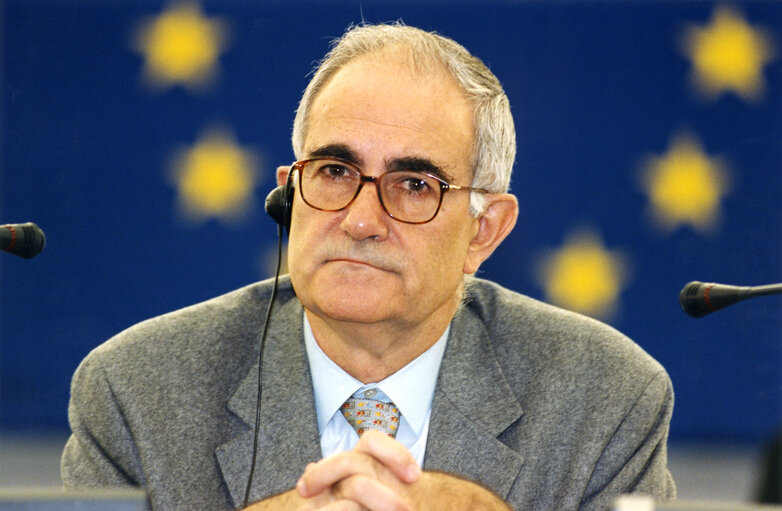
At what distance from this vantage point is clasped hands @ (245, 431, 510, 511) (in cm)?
151

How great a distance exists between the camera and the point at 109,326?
10.9 feet

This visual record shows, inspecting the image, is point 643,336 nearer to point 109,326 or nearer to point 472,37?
point 472,37

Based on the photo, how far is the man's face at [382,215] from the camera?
2031 millimetres

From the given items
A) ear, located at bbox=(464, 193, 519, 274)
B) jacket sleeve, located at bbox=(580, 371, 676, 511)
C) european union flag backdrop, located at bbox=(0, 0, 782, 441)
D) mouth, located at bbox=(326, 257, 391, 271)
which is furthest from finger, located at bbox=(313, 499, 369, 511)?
european union flag backdrop, located at bbox=(0, 0, 782, 441)

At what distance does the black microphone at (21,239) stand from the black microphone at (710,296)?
1.09 metres

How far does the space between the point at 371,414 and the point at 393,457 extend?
0.65m

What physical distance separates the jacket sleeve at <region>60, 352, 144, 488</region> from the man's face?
455 mm

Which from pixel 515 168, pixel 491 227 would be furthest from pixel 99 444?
pixel 515 168

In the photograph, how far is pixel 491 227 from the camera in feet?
7.85

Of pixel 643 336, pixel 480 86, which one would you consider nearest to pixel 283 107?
pixel 480 86

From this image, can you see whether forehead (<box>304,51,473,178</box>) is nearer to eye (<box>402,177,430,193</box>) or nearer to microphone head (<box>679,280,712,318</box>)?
eye (<box>402,177,430,193</box>)

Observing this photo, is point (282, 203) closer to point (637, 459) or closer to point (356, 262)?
point (356, 262)

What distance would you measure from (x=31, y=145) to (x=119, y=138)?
30cm

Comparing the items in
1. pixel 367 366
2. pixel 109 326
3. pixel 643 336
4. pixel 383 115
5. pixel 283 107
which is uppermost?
pixel 383 115
